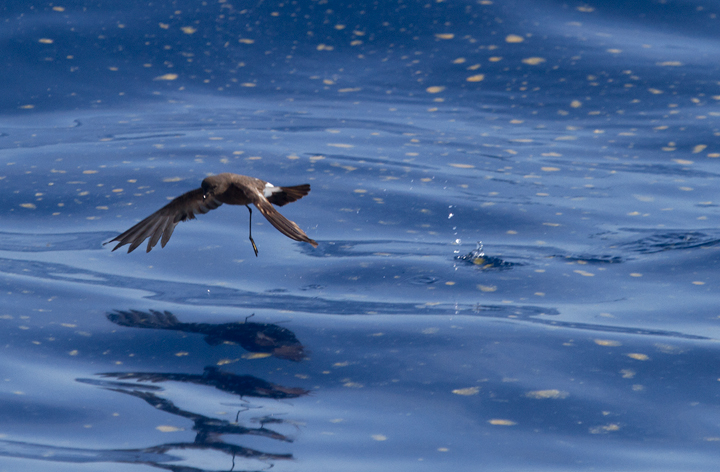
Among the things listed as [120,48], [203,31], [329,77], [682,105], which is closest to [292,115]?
[329,77]

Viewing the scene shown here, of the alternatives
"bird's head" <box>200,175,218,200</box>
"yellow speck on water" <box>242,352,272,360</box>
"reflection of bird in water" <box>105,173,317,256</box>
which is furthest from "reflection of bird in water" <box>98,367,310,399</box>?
"bird's head" <box>200,175,218,200</box>

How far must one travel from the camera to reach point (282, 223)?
150 inches

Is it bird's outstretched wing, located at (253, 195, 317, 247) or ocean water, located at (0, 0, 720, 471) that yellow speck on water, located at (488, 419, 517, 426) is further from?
bird's outstretched wing, located at (253, 195, 317, 247)

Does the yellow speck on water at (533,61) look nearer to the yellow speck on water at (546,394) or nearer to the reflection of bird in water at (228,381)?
the yellow speck on water at (546,394)

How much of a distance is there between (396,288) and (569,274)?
47.0 inches

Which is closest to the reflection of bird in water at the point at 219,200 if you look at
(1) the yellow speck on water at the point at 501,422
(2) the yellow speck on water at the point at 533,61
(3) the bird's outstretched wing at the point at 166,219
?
(3) the bird's outstretched wing at the point at 166,219

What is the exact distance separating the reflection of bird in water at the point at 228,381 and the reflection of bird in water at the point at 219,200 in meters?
0.74

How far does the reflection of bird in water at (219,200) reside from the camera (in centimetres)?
417

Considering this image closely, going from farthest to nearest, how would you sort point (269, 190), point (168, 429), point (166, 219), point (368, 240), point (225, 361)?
point (368, 240) < point (166, 219) < point (269, 190) < point (225, 361) < point (168, 429)

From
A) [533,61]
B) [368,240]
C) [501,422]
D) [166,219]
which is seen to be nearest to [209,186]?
[166,219]

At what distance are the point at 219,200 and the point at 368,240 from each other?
1572 millimetres

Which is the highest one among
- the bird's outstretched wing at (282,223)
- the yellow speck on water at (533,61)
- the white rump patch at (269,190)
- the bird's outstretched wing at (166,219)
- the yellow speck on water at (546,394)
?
the yellow speck on water at (533,61)

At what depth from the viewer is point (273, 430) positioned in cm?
360

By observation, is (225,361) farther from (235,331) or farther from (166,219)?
(166,219)
